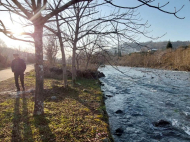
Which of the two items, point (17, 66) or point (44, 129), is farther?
point (17, 66)

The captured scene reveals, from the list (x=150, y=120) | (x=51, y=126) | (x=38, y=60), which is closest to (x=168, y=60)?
(x=150, y=120)

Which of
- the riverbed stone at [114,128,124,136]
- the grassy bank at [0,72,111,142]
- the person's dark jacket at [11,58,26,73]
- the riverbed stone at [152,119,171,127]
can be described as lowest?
the riverbed stone at [152,119,171,127]

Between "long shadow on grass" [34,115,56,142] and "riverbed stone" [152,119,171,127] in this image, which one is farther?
"riverbed stone" [152,119,171,127]

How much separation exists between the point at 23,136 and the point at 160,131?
14.9 feet

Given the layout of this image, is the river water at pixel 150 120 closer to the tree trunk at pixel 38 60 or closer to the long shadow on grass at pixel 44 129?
the long shadow on grass at pixel 44 129

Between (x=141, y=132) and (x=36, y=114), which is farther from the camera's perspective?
(x=141, y=132)

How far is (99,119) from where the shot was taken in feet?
13.4

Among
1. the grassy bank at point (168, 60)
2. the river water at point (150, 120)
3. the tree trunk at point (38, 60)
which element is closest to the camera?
the tree trunk at point (38, 60)

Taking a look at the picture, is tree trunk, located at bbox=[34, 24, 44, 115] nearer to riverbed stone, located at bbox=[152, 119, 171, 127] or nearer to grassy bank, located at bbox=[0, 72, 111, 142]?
grassy bank, located at bbox=[0, 72, 111, 142]

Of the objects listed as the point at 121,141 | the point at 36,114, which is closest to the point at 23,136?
the point at 36,114

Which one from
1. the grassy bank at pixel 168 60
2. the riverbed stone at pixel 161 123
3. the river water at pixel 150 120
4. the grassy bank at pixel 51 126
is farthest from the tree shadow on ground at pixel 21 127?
the grassy bank at pixel 168 60

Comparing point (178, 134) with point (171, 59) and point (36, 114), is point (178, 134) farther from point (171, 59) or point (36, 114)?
point (171, 59)

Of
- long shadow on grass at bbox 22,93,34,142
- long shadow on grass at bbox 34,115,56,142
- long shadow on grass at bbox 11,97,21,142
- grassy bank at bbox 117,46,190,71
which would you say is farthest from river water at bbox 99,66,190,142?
grassy bank at bbox 117,46,190,71

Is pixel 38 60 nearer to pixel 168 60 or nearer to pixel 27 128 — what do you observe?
pixel 27 128
